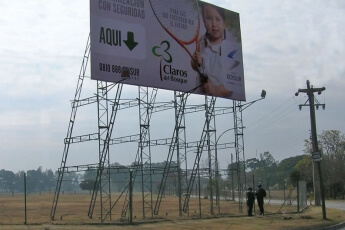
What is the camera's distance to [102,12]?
25.8 m

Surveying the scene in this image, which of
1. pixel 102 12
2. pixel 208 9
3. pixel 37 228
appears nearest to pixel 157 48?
pixel 102 12

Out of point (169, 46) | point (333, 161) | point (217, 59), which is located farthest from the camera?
point (333, 161)

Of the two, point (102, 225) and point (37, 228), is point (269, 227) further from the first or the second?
point (37, 228)

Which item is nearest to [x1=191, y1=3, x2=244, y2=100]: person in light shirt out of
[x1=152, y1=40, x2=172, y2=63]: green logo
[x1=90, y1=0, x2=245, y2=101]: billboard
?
[x1=90, y1=0, x2=245, y2=101]: billboard

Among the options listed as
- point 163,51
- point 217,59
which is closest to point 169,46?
point 163,51

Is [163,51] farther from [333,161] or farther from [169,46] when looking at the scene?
[333,161]

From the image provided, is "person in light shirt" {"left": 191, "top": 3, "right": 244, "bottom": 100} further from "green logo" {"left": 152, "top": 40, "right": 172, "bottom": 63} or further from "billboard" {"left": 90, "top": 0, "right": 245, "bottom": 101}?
"green logo" {"left": 152, "top": 40, "right": 172, "bottom": 63}

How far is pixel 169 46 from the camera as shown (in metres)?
29.5

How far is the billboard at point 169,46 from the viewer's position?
25781 millimetres

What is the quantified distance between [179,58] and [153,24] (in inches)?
109

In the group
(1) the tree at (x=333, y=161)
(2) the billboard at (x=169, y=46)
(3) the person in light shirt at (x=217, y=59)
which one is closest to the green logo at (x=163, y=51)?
(2) the billboard at (x=169, y=46)

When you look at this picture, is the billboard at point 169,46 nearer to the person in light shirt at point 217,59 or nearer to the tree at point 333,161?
the person in light shirt at point 217,59

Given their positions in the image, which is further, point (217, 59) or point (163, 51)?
point (217, 59)

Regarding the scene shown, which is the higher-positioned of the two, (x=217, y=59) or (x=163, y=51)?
(x=217, y=59)
